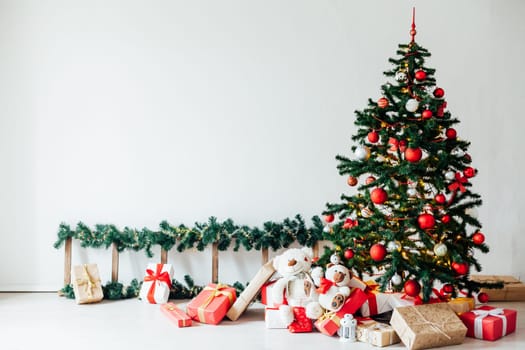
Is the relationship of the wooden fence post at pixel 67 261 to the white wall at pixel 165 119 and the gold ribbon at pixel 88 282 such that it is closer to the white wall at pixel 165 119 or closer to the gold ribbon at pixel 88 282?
the white wall at pixel 165 119

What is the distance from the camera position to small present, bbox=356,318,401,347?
8.73ft

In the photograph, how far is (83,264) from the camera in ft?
11.9

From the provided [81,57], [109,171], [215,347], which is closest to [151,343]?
[215,347]

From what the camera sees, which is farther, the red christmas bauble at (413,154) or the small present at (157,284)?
the small present at (157,284)

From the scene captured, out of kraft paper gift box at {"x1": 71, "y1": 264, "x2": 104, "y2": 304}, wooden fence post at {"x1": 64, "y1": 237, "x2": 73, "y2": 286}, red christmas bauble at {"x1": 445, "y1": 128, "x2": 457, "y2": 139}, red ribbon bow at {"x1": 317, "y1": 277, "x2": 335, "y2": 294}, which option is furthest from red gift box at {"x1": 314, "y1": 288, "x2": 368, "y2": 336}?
wooden fence post at {"x1": 64, "y1": 237, "x2": 73, "y2": 286}

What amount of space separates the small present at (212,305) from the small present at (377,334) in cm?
72

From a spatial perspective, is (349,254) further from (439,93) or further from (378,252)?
(439,93)

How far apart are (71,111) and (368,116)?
1.95m

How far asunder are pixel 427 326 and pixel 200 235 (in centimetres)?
151

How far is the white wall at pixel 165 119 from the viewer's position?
12.1ft

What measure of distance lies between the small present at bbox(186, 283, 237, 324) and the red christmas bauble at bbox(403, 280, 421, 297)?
943 mm

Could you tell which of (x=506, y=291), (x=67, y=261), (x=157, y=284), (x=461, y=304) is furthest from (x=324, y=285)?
(x=67, y=261)

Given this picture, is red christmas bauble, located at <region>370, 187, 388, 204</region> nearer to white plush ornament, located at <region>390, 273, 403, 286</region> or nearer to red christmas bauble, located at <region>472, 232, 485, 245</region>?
white plush ornament, located at <region>390, 273, 403, 286</region>

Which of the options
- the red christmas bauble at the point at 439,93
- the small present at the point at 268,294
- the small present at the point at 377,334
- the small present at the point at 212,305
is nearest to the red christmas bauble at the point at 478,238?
the small present at the point at 377,334
